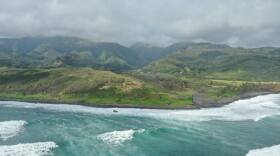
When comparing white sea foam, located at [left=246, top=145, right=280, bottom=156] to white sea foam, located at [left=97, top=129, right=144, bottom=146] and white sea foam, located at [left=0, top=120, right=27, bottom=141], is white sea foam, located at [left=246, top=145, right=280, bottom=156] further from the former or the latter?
white sea foam, located at [left=0, top=120, right=27, bottom=141]

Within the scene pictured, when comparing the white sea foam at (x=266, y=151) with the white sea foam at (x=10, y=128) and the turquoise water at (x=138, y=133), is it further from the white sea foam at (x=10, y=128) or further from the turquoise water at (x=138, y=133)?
the white sea foam at (x=10, y=128)

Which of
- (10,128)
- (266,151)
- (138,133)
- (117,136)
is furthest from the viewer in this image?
(10,128)

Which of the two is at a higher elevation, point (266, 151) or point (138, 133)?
point (138, 133)

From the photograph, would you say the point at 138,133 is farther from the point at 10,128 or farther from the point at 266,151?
the point at 10,128

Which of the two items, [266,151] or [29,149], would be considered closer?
[29,149]

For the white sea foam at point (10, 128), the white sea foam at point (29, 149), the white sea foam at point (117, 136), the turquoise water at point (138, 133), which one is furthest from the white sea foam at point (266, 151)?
the white sea foam at point (10, 128)

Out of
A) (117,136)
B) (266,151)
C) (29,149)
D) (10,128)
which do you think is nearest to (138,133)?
(117,136)

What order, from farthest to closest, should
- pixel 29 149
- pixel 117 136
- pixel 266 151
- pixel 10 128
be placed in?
pixel 10 128 → pixel 117 136 → pixel 266 151 → pixel 29 149

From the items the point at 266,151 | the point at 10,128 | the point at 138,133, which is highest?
the point at 10,128
